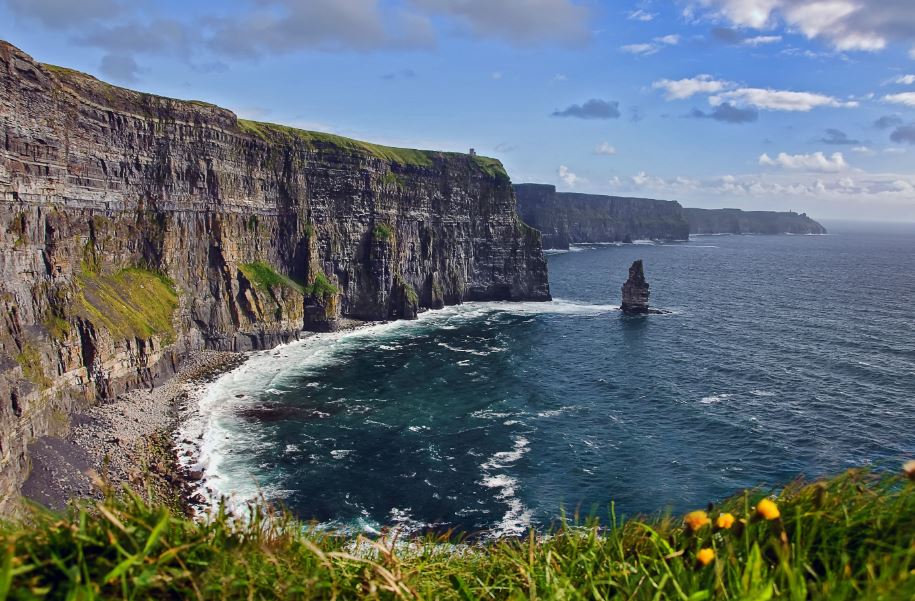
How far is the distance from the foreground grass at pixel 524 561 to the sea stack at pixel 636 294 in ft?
392

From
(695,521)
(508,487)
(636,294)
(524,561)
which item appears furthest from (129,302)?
(636,294)

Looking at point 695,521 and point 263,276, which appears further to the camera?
point 263,276

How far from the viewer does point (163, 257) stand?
81125 millimetres

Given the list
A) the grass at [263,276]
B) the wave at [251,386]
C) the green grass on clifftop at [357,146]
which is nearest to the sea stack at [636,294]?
the wave at [251,386]

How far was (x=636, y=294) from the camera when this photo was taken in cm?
12606

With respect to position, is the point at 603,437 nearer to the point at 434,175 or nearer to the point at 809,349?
the point at 809,349

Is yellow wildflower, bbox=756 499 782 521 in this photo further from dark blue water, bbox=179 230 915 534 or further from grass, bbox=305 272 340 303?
grass, bbox=305 272 340 303

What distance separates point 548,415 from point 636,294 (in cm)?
6708

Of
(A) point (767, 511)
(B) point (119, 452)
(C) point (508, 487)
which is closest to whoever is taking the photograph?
(A) point (767, 511)

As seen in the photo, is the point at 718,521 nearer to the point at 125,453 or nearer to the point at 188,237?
the point at 125,453

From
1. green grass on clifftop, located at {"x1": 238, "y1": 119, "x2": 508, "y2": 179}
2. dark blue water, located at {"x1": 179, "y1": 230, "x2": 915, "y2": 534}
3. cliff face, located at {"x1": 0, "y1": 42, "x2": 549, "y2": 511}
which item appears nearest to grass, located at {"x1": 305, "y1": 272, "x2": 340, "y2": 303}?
cliff face, located at {"x1": 0, "y1": 42, "x2": 549, "y2": 511}

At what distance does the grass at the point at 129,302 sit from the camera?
6350 centimetres

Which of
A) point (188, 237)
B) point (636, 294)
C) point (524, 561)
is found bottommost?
point (636, 294)

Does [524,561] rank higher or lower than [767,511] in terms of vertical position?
lower
